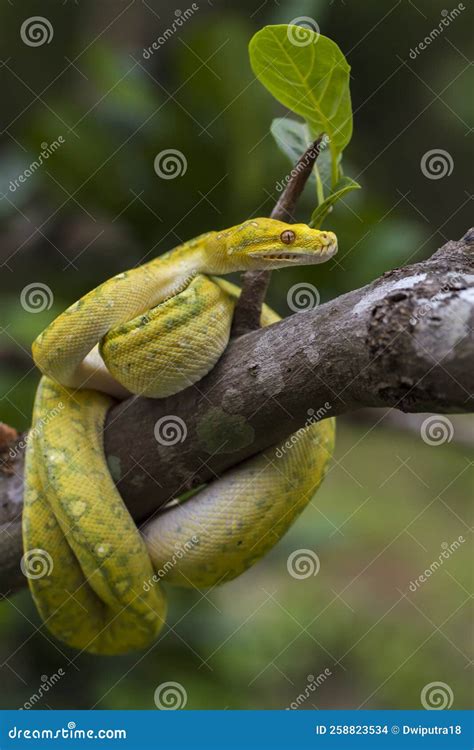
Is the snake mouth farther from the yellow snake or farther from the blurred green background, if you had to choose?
the blurred green background

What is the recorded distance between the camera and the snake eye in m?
1.41

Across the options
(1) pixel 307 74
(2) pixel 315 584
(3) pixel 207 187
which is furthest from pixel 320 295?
(2) pixel 315 584

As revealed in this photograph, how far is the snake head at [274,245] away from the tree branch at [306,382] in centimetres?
21

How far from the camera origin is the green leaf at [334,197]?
4.21 feet

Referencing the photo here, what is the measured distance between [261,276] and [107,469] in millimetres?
456

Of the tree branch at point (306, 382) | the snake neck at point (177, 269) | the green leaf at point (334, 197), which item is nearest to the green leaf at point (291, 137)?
the green leaf at point (334, 197)

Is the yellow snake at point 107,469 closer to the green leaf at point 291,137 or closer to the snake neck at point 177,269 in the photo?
the snake neck at point 177,269

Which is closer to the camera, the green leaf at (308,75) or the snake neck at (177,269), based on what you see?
the green leaf at (308,75)

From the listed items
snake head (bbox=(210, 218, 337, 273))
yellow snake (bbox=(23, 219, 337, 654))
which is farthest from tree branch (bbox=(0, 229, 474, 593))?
snake head (bbox=(210, 218, 337, 273))

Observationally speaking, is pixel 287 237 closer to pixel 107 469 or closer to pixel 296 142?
pixel 296 142

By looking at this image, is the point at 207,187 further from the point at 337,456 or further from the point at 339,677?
the point at 339,677

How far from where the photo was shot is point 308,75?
1.33m

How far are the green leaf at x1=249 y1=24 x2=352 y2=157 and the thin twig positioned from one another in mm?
39

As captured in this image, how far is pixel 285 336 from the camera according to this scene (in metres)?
1.18
